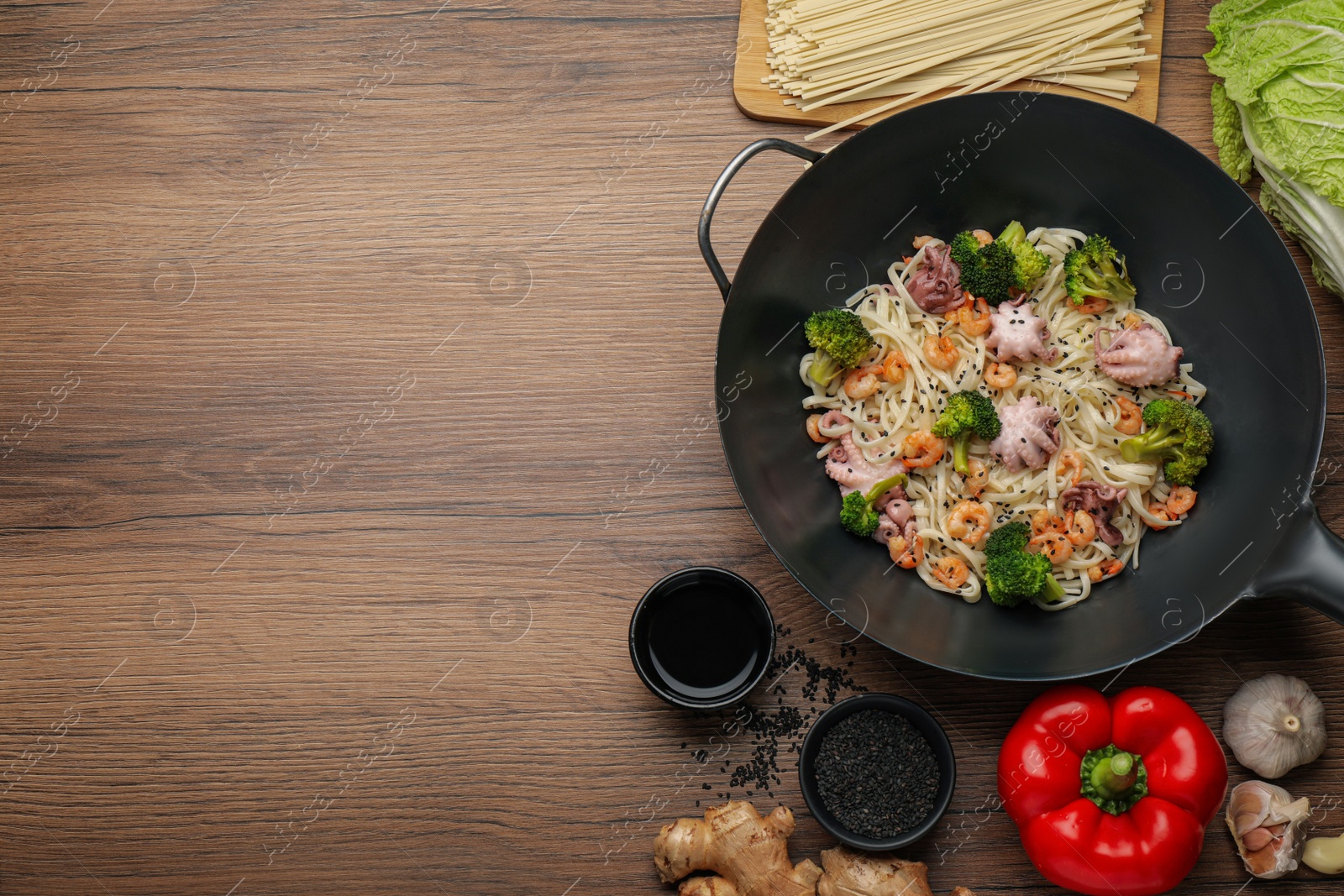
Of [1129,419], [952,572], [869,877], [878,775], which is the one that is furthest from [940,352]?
[869,877]

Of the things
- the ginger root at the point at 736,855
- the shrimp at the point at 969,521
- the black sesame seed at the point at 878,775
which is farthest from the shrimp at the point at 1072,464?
the ginger root at the point at 736,855

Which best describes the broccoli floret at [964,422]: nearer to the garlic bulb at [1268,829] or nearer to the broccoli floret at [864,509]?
the broccoli floret at [864,509]

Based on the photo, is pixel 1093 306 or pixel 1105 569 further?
pixel 1093 306

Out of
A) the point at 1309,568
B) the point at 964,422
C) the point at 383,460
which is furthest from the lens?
the point at 383,460

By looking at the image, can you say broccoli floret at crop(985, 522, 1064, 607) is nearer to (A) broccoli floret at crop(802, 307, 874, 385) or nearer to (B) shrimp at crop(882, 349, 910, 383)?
(B) shrimp at crop(882, 349, 910, 383)

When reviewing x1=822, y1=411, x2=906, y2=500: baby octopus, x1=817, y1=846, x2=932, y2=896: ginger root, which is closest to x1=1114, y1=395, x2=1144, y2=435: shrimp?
x1=822, y1=411, x2=906, y2=500: baby octopus

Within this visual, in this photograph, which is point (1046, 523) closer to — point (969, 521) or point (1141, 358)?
point (969, 521)

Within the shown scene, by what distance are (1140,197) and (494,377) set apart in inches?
109

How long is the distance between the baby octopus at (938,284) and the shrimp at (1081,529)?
3.22 ft

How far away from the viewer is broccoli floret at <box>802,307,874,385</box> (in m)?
3.29

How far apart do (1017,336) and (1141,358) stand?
47cm

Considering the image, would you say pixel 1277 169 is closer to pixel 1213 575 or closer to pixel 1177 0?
pixel 1177 0

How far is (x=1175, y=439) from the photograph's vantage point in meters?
3.23

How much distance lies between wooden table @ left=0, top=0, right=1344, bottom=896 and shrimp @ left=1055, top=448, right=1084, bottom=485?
0.90 meters
